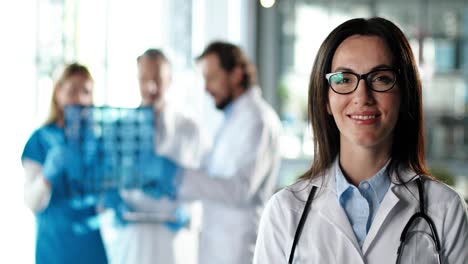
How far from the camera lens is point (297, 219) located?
4.09ft

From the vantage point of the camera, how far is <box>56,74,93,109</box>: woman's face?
297 centimetres

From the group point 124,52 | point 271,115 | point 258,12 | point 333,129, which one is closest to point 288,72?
point 258,12

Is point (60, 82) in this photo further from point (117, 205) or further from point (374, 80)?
point (374, 80)

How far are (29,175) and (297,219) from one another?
1.90 m

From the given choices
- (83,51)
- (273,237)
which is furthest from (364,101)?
(83,51)

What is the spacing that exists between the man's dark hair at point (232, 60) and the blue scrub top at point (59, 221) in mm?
647

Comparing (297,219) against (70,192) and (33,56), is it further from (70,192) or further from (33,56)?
(33,56)

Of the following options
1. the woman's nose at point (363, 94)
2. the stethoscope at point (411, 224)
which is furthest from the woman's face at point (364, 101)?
the stethoscope at point (411, 224)

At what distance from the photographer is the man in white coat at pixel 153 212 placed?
3029 mm

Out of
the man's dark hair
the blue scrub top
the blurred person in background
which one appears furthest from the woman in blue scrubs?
the man's dark hair

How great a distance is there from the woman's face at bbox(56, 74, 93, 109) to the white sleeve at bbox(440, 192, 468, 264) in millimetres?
1979

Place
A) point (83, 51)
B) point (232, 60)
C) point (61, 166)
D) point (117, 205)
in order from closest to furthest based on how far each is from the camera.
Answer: point (61, 166) → point (117, 205) → point (232, 60) → point (83, 51)

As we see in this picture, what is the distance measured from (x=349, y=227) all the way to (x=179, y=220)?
1937mm

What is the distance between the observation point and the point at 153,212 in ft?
10.0
